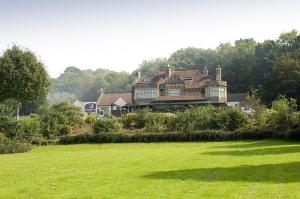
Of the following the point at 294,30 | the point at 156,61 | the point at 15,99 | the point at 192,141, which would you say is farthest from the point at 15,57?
the point at 156,61

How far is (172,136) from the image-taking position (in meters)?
45.2

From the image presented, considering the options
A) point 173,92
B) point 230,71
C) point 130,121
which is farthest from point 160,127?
point 230,71

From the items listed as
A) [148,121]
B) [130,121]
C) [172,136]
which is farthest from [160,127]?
[130,121]

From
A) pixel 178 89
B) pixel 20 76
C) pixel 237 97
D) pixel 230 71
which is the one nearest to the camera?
pixel 20 76

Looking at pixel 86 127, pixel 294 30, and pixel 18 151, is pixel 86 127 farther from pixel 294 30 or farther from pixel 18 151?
pixel 294 30

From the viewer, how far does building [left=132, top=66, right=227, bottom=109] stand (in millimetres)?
84375

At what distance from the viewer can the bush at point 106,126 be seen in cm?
5000

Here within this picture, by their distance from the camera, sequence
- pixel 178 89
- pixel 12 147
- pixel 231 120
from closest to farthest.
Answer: pixel 12 147, pixel 231 120, pixel 178 89

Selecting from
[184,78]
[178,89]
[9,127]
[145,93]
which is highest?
[184,78]

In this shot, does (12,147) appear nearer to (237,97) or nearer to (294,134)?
(294,134)

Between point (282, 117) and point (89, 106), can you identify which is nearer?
point (282, 117)

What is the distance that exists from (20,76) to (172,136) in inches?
729

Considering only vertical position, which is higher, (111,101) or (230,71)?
(230,71)

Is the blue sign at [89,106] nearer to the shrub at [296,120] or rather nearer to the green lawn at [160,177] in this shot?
A: the shrub at [296,120]
